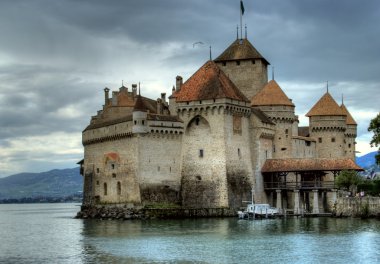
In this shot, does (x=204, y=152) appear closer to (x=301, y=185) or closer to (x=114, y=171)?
(x=114, y=171)

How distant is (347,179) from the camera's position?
216 feet

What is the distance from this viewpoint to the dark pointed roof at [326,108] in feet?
267

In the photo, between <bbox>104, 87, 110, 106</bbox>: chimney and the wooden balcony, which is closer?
the wooden balcony

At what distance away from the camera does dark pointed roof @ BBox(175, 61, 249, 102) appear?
222ft

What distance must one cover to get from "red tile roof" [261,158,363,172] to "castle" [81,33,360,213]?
10 centimetres

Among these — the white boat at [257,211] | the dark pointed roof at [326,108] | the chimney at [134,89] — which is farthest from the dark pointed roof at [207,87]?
the dark pointed roof at [326,108]

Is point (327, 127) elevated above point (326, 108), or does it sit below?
below

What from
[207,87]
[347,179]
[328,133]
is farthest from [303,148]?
[207,87]

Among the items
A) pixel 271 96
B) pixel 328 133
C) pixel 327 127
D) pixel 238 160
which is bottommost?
pixel 238 160

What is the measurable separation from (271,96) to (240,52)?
21.9ft

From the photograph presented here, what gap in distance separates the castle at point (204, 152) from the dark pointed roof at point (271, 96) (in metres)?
0.10

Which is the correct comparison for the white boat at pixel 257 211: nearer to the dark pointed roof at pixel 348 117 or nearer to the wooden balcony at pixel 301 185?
the wooden balcony at pixel 301 185

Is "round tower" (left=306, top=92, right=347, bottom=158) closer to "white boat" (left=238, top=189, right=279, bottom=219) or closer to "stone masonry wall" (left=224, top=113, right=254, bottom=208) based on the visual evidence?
"stone masonry wall" (left=224, top=113, right=254, bottom=208)

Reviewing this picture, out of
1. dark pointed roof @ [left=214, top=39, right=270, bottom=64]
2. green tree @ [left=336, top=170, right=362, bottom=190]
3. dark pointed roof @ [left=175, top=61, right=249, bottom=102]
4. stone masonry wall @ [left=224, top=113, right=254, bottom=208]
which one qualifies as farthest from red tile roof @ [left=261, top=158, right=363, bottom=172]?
dark pointed roof @ [left=214, top=39, right=270, bottom=64]
